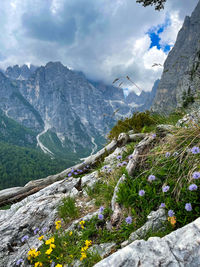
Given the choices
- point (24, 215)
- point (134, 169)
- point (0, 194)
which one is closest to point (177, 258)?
point (134, 169)

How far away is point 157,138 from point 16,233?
4.87m

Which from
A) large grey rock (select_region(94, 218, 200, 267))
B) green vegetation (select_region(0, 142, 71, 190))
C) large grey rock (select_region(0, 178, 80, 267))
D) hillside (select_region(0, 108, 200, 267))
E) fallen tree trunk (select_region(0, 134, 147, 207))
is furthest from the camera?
green vegetation (select_region(0, 142, 71, 190))

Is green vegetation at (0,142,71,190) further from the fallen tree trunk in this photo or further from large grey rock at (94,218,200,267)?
large grey rock at (94,218,200,267)

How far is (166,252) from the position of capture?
1729 mm

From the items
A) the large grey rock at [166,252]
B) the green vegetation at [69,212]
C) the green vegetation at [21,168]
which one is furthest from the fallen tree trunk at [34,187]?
the green vegetation at [21,168]

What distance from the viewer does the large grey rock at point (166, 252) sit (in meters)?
1.62

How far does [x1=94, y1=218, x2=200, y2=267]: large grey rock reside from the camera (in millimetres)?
1622

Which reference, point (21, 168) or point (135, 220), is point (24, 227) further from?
point (21, 168)

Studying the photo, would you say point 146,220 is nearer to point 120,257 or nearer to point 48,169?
point 120,257

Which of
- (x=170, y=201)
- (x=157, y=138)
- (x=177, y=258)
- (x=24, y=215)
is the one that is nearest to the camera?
(x=177, y=258)

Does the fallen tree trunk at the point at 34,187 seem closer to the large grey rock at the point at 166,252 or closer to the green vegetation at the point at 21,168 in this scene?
the large grey rock at the point at 166,252

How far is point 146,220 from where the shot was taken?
2691 mm

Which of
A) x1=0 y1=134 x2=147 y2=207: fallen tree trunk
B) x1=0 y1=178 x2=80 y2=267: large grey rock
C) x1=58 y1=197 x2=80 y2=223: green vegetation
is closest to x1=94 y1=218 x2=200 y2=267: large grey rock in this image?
x1=58 y1=197 x2=80 y2=223: green vegetation

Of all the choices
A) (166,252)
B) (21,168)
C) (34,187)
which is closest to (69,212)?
(166,252)
